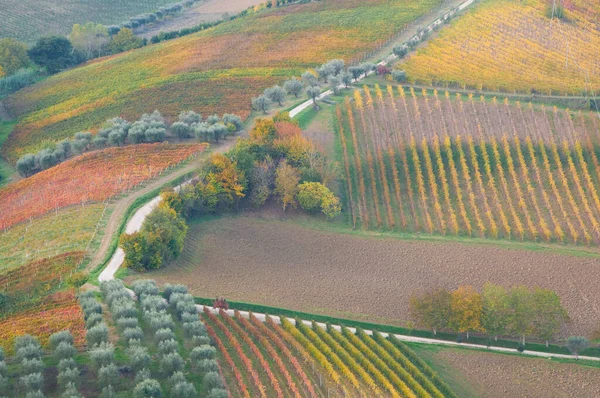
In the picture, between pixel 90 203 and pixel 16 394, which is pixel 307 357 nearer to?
pixel 16 394

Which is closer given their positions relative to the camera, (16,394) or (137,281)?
(16,394)

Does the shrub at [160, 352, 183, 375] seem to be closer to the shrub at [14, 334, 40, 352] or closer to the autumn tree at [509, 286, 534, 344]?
the shrub at [14, 334, 40, 352]

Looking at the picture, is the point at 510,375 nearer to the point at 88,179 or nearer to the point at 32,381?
the point at 32,381

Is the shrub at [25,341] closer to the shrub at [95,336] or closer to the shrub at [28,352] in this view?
the shrub at [28,352]

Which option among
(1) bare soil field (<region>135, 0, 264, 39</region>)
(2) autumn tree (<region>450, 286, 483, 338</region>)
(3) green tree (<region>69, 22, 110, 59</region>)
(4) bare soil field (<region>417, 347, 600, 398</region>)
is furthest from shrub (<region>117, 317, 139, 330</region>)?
(1) bare soil field (<region>135, 0, 264, 39</region>)

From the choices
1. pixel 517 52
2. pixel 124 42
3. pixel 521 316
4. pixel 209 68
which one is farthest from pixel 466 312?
pixel 124 42

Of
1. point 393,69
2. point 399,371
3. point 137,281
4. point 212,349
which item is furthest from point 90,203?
point 393,69

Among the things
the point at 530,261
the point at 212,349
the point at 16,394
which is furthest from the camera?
the point at 530,261
